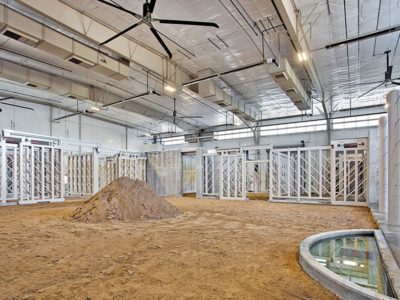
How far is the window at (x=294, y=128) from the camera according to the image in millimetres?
15634

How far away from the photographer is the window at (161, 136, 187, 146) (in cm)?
2145

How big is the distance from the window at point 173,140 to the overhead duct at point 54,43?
42.9 ft

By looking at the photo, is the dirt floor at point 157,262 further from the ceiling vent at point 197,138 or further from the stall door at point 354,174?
the ceiling vent at point 197,138

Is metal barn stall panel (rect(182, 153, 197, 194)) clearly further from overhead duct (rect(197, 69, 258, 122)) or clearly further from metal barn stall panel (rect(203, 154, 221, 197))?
overhead duct (rect(197, 69, 258, 122))

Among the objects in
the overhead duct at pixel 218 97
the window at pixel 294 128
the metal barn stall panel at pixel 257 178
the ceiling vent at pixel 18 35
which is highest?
the ceiling vent at pixel 18 35

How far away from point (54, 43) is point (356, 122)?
50.7 feet

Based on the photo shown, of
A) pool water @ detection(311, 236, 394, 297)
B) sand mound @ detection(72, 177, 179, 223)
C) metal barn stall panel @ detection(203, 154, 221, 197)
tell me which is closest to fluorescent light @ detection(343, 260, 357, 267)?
pool water @ detection(311, 236, 394, 297)

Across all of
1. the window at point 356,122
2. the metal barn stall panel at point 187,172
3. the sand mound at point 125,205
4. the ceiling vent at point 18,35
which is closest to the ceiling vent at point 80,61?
the ceiling vent at point 18,35

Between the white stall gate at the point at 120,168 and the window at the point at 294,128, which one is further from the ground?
the window at the point at 294,128

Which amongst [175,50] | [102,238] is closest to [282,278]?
[102,238]

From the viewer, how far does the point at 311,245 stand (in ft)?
11.5

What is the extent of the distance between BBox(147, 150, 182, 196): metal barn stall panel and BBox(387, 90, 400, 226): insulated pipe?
10900mm

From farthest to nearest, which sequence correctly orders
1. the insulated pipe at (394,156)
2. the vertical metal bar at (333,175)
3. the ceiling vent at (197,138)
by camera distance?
1. the ceiling vent at (197,138)
2. the vertical metal bar at (333,175)
3. the insulated pipe at (394,156)

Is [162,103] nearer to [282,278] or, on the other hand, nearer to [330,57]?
[330,57]
